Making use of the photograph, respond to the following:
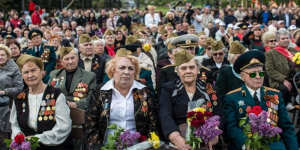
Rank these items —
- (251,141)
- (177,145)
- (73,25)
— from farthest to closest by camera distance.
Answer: (73,25)
(177,145)
(251,141)

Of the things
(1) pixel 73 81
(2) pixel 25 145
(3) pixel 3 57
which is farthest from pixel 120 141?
(3) pixel 3 57

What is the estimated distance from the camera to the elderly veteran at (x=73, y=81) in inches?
256

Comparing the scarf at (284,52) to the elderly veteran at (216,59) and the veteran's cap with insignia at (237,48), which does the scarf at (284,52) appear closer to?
the elderly veteran at (216,59)

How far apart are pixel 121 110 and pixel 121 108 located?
2 centimetres

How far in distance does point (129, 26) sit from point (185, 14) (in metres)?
3.73

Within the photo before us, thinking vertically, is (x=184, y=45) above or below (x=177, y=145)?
above

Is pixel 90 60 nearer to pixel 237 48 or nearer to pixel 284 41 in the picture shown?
pixel 237 48

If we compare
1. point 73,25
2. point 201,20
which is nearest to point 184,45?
point 73,25

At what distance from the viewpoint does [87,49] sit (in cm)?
821

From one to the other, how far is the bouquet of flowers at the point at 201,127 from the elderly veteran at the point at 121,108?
3.11 ft

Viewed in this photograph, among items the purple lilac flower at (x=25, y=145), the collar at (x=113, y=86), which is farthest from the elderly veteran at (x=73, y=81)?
the purple lilac flower at (x=25, y=145)

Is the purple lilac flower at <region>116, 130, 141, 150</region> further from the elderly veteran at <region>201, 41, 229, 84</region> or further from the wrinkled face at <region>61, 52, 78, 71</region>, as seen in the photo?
the elderly veteran at <region>201, 41, 229, 84</region>

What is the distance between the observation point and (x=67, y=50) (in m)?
6.89

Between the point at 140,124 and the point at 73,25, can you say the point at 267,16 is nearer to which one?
the point at 73,25
